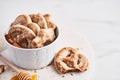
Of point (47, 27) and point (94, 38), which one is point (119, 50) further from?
point (47, 27)

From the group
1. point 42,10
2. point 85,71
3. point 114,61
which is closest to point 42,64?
point 85,71

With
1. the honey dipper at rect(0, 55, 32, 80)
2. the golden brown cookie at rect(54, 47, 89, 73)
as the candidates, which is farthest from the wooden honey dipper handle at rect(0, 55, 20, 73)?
the golden brown cookie at rect(54, 47, 89, 73)

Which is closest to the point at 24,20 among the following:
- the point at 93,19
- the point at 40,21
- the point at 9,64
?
the point at 40,21

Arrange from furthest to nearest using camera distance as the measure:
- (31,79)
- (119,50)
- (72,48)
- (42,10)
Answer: (42,10), (119,50), (72,48), (31,79)

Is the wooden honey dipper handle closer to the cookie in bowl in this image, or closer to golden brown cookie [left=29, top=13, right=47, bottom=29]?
the cookie in bowl

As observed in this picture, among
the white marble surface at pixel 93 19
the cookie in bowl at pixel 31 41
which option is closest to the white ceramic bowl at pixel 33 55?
the cookie in bowl at pixel 31 41

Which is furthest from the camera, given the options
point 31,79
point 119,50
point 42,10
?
point 42,10

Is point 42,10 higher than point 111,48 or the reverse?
higher
